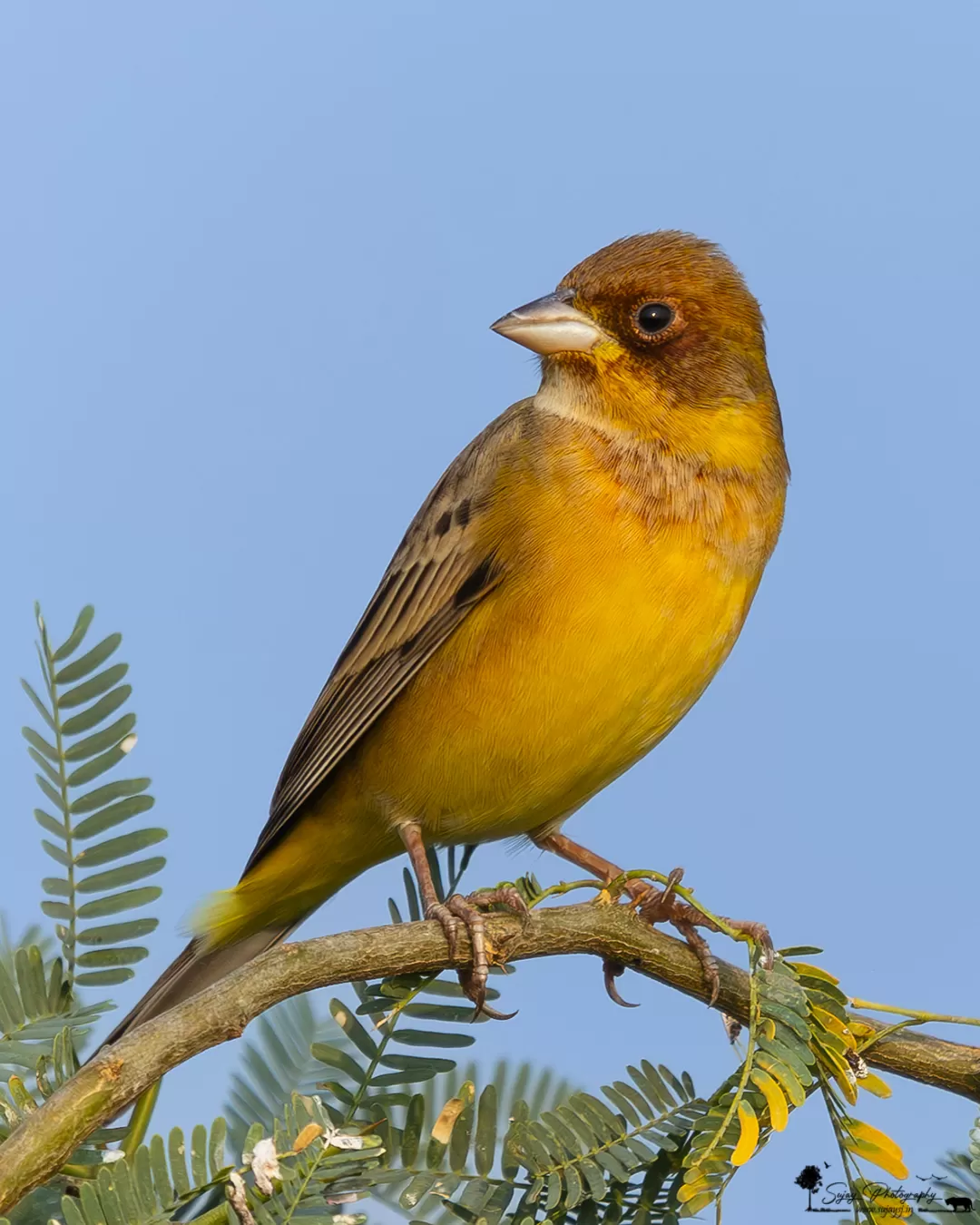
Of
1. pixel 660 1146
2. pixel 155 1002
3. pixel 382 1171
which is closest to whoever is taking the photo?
pixel 382 1171

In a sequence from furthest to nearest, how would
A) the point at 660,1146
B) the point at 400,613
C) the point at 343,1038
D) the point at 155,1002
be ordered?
1. the point at 400,613
2. the point at 155,1002
3. the point at 343,1038
4. the point at 660,1146

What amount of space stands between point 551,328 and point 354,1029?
78.2 inches

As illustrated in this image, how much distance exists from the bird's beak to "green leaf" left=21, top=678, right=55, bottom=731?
1.65 meters

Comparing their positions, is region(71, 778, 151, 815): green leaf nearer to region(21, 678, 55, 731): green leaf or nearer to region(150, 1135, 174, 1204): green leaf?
region(21, 678, 55, 731): green leaf

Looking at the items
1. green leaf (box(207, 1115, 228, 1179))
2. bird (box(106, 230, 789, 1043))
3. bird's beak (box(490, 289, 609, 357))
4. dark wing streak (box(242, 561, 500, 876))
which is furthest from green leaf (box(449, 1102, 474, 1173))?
bird's beak (box(490, 289, 609, 357))

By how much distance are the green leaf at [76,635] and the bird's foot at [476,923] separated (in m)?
0.76

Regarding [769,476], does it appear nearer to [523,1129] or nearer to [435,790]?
[435,790]

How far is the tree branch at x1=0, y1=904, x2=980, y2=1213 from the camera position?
1.67 meters

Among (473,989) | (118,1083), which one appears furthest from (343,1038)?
(118,1083)

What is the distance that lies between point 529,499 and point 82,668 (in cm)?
129

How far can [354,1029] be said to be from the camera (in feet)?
7.05

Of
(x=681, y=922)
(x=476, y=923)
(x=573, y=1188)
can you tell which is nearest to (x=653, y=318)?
(x=681, y=922)

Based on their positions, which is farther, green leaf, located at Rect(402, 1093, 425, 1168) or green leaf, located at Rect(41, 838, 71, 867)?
green leaf, located at Rect(41, 838, 71, 867)

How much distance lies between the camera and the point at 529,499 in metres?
3.32
